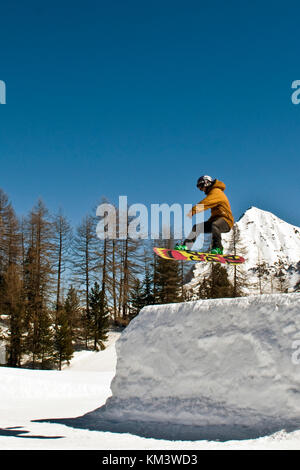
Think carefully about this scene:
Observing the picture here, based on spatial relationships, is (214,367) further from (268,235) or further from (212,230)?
(268,235)

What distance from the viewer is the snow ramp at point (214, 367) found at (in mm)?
6148

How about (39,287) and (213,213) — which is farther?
(39,287)

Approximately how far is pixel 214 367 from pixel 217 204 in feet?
11.0

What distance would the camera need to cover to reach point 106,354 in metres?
27.1

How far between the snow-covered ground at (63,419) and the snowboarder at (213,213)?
13.1 ft

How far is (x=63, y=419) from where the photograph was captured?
369 inches

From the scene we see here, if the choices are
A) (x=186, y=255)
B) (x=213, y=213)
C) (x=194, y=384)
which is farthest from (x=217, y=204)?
(x=194, y=384)

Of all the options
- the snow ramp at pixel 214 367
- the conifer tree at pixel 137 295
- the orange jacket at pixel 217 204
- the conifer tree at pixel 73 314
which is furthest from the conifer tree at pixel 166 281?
the snow ramp at pixel 214 367

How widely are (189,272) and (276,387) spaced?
31.8m

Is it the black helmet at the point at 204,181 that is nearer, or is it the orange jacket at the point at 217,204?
the orange jacket at the point at 217,204

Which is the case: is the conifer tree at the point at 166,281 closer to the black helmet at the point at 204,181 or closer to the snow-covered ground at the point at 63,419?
the snow-covered ground at the point at 63,419

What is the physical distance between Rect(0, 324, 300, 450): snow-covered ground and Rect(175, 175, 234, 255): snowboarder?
3978 mm

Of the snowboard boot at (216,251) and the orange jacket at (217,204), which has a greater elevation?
the orange jacket at (217,204)

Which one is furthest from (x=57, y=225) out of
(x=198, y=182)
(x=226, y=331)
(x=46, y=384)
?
(x=226, y=331)
